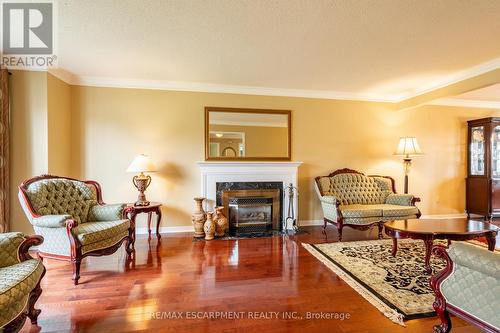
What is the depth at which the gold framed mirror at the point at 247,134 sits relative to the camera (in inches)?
175

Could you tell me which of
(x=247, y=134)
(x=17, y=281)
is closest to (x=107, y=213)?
(x=17, y=281)

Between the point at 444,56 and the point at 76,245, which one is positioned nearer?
the point at 76,245

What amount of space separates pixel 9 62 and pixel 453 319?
545 centimetres

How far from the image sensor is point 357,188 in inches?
183

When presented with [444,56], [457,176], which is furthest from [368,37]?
[457,176]

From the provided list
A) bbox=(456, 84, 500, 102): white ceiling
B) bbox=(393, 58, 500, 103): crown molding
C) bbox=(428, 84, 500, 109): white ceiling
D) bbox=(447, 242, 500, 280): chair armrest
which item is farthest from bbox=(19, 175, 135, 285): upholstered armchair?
bbox=(456, 84, 500, 102): white ceiling

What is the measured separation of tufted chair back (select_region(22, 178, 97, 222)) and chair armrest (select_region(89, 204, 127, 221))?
98 millimetres

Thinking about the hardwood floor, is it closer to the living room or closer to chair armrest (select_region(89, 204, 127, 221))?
the living room

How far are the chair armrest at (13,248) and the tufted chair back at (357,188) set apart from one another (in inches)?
153

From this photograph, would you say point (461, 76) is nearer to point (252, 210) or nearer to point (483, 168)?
point (483, 168)

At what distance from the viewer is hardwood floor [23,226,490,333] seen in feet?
6.03

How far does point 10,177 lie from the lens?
337cm

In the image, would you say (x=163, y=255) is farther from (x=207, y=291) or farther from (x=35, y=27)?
(x=35, y=27)

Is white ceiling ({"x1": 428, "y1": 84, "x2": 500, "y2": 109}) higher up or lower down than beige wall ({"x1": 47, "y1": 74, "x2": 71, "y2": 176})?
higher up
